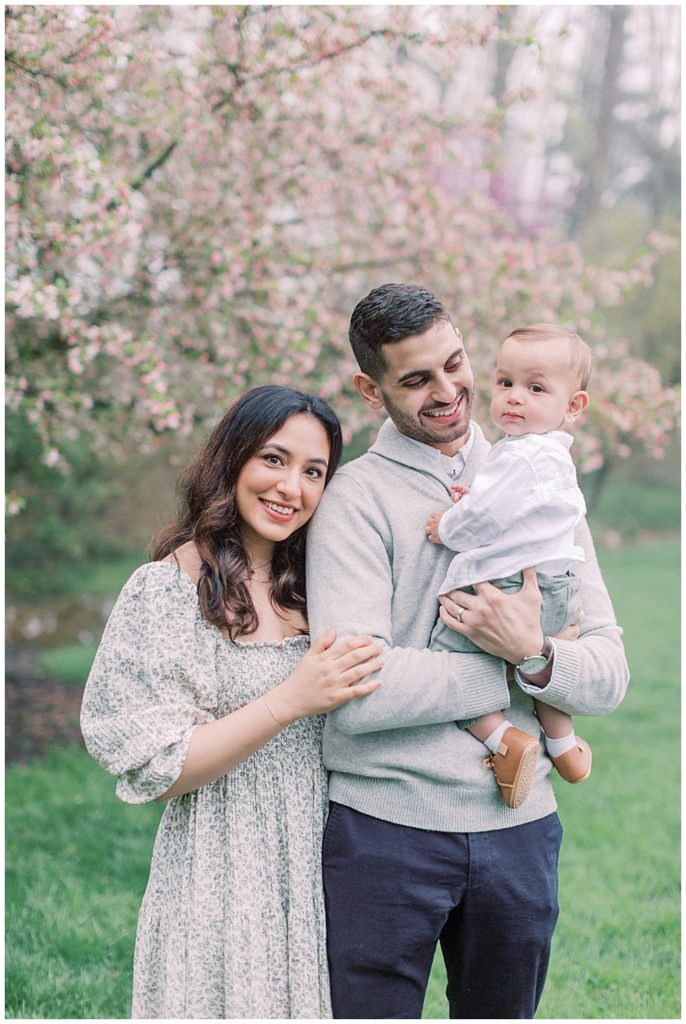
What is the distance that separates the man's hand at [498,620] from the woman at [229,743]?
278mm

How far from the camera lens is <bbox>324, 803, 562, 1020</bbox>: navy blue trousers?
1871mm

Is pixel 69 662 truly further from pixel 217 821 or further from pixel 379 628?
pixel 379 628

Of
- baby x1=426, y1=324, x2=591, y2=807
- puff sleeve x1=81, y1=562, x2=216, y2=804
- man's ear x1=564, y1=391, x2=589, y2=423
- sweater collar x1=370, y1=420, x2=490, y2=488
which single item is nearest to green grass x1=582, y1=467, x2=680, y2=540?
man's ear x1=564, y1=391, x2=589, y2=423

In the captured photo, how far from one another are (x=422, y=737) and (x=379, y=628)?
9.5 inches

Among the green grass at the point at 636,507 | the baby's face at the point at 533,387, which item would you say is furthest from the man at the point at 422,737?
the green grass at the point at 636,507

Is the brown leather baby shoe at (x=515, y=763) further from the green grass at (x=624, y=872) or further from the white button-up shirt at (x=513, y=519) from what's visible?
the green grass at (x=624, y=872)

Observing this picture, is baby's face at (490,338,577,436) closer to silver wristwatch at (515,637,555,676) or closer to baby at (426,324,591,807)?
baby at (426,324,591,807)

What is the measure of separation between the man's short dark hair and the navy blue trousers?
960mm

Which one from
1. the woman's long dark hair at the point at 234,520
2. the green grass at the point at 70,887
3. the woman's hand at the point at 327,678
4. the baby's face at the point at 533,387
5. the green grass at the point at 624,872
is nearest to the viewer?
the woman's hand at the point at 327,678

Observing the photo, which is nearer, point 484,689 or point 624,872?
point 484,689

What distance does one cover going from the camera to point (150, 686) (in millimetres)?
1915

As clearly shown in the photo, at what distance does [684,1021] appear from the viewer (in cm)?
296

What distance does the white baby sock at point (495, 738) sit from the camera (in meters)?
1.89

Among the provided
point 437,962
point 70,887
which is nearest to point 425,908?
point 437,962
